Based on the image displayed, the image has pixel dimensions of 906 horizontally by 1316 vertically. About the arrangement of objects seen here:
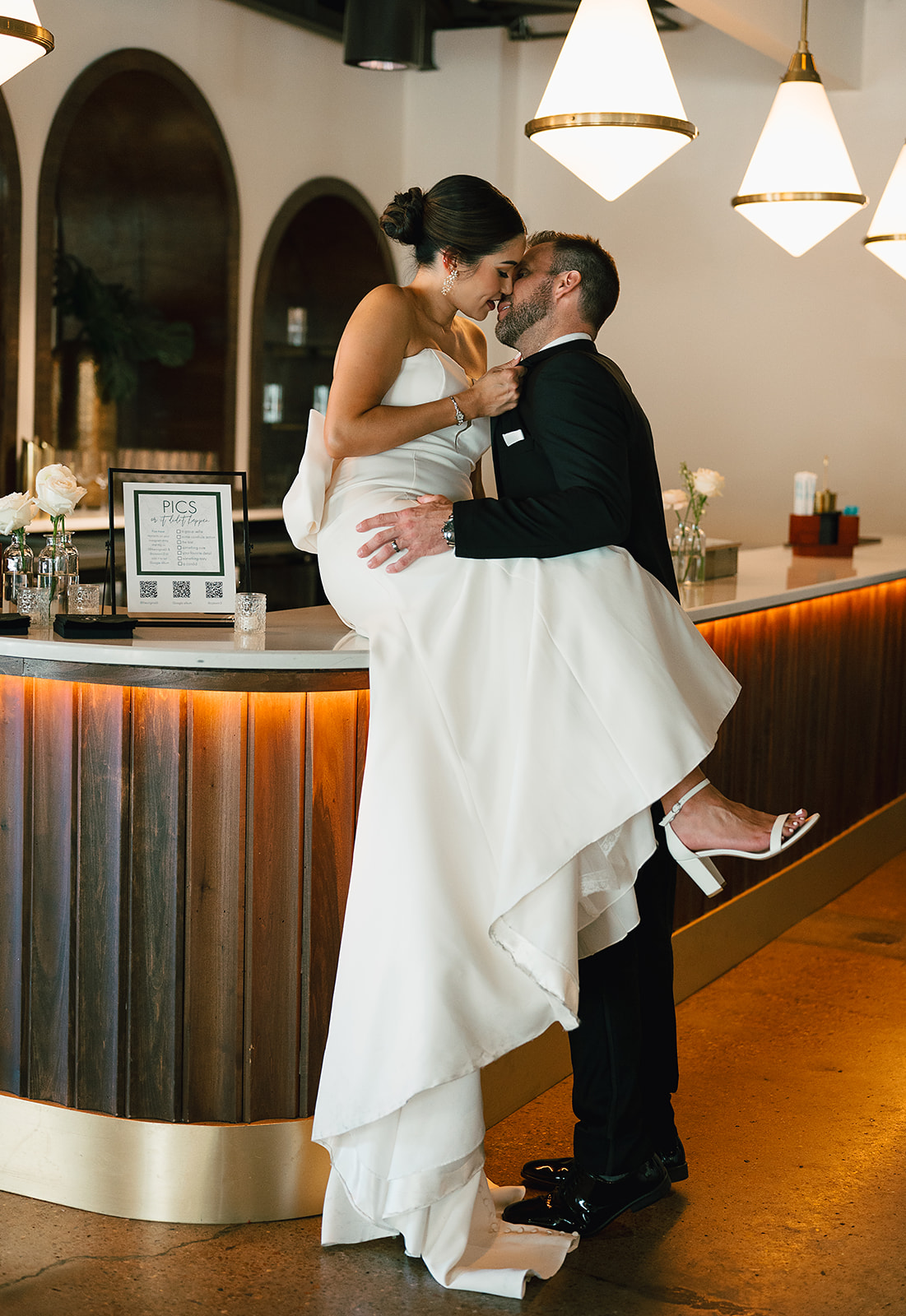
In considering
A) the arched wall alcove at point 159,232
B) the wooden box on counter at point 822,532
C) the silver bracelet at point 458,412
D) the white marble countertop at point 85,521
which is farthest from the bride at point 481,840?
the arched wall alcove at point 159,232

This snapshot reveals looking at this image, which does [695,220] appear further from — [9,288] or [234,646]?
[234,646]

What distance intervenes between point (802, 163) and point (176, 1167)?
3812 mm

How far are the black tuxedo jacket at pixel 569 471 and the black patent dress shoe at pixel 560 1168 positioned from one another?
128cm

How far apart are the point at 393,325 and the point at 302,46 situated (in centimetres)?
551

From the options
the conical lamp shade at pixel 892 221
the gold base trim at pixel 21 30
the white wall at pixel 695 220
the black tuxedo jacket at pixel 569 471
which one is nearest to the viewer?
the black tuxedo jacket at pixel 569 471

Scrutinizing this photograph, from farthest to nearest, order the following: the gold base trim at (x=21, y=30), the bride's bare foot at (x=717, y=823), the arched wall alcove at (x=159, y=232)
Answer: the arched wall alcove at (x=159, y=232) → the gold base trim at (x=21, y=30) → the bride's bare foot at (x=717, y=823)

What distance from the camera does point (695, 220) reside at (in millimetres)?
8070

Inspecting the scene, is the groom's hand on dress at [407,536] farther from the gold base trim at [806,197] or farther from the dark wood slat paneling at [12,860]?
the gold base trim at [806,197]

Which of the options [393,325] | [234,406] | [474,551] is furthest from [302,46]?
[474,551]

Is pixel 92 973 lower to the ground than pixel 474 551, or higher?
Answer: lower

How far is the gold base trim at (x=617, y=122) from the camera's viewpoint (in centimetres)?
384

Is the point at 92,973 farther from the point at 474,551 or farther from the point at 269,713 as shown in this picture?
the point at 474,551

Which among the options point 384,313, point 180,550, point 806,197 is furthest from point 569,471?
point 806,197

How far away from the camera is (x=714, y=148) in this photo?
7977 mm
